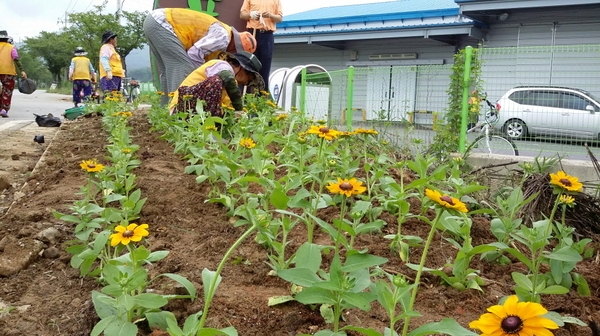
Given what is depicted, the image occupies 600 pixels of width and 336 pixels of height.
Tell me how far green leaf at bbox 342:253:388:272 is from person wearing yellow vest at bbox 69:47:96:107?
389 inches

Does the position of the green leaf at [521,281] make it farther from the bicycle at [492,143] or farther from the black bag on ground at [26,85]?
the black bag on ground at [26,85]

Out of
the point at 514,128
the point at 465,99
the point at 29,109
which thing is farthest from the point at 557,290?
the point at 29,109

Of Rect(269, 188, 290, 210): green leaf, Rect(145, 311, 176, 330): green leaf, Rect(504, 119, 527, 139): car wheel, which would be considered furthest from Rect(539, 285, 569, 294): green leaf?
Rect(504, 119, 527, 139): car wheel

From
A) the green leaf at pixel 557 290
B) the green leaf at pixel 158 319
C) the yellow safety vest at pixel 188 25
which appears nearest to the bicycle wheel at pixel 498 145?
the yellow safety vest at pixel 188 25

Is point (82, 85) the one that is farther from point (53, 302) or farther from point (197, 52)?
point (53, 302)

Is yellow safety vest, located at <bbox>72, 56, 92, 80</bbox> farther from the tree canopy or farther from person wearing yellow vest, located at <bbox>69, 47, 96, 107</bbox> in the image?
the tree canopy

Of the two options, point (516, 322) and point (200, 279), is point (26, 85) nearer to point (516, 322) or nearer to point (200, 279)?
point (200, 279)

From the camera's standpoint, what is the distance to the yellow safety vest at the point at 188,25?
5910 mm

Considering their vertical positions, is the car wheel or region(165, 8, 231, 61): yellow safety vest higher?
region(165, 8, 231, 61): yellow safety vest

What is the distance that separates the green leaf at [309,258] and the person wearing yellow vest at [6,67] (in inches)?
375

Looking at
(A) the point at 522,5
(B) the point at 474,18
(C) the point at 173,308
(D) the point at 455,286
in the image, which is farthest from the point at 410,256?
(B) the point at 474,18

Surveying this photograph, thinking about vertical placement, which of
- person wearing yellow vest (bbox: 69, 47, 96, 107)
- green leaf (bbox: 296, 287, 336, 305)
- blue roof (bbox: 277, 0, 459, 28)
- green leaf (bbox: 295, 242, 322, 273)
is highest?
blue roof (bbox: 277, 0, 459, 28)

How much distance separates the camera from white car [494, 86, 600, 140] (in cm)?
552

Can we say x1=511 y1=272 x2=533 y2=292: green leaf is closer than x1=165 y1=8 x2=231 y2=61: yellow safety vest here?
Yes
